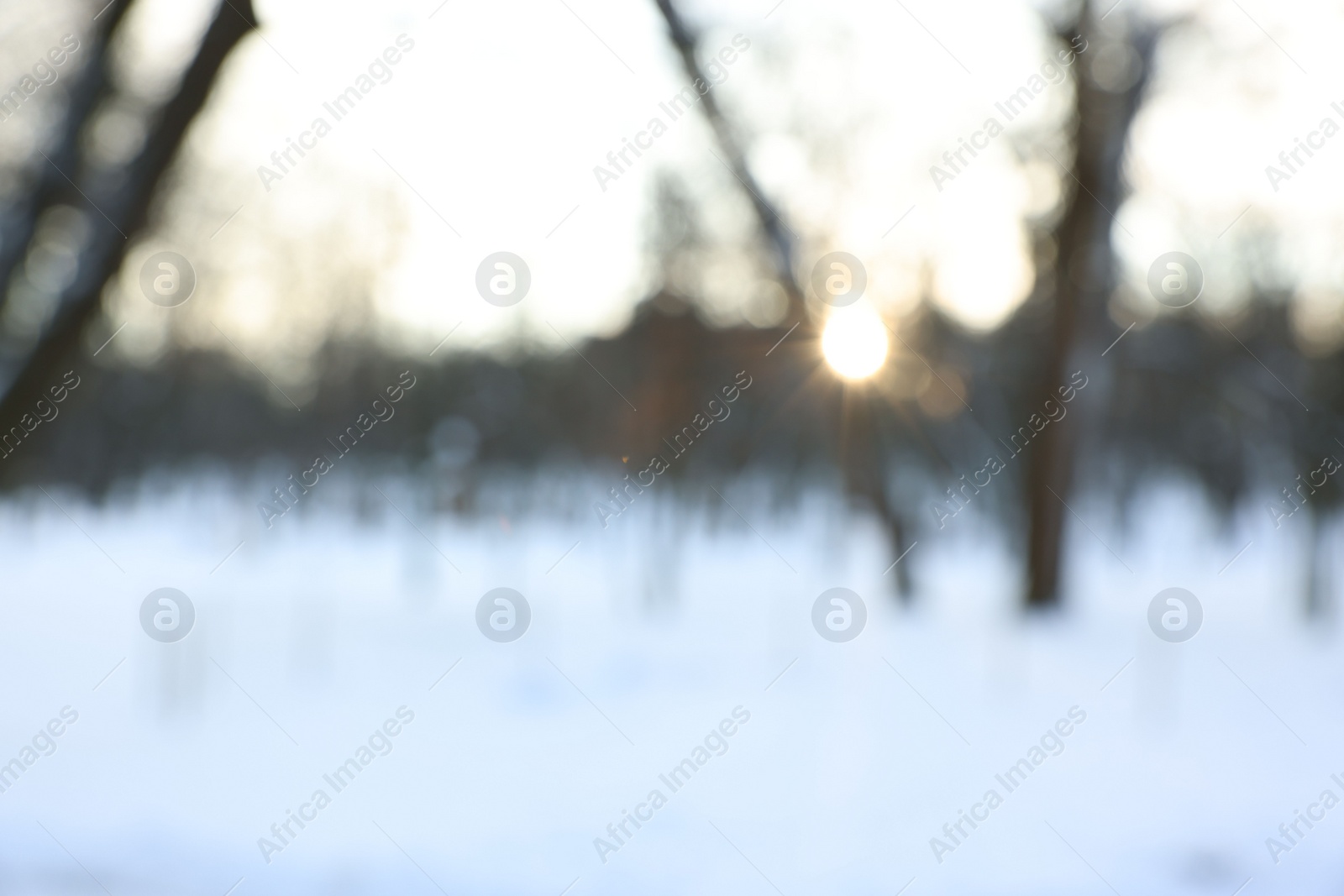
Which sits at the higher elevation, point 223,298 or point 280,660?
point 223,298

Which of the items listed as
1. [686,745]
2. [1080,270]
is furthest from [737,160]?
[1080,270]

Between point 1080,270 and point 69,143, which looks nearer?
point 69,143

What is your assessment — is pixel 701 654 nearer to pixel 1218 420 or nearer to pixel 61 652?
pixel 61 652

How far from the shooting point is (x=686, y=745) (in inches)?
246

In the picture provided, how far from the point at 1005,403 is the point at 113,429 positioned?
26.0 metres

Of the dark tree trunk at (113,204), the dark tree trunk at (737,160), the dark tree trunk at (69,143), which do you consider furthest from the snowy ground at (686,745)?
the dark tree trunk at (737,160)

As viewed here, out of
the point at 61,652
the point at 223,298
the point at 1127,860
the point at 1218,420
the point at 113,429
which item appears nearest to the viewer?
the point at 1127,860

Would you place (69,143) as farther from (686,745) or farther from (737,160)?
(686,745)

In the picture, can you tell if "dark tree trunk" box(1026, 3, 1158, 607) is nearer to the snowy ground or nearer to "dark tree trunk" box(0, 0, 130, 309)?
the snowy ground

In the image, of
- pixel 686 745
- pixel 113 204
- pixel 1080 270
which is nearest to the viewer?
→ pixel 113 204

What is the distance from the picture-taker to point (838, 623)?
9.97 m

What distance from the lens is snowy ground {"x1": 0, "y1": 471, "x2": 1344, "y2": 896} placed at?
4402 mm

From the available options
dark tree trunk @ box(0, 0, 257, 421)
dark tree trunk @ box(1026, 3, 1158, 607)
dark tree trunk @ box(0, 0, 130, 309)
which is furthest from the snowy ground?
dark tree trunk @ box(0, 0, 130, 309)

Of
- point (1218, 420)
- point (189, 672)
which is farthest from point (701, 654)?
point (1218, 420)
